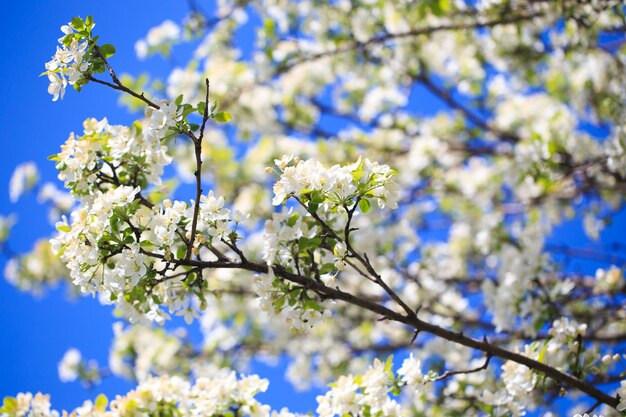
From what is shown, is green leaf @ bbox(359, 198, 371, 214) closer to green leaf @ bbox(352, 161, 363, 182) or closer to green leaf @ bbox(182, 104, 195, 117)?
green leaf @ bbox(352, 161, 363, 182)

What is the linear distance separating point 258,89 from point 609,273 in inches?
170

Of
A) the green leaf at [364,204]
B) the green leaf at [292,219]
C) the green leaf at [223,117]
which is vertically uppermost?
the green leaf at [223,117]

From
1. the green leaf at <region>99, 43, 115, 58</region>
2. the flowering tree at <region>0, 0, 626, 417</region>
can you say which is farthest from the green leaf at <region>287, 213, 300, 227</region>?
the green leaf at <region>99, 43, 115, 58</region>

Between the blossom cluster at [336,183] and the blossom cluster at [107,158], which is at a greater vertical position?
the blossom cluster at [107,158]

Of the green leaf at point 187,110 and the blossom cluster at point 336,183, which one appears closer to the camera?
the blossom cluster at point 336,183

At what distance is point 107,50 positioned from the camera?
2.12m

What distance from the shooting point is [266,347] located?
6938mm

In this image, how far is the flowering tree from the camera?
204cm

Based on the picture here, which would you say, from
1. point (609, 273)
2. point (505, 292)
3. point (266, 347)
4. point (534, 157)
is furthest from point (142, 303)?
point (266, 347)

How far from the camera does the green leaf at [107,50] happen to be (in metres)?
2.11

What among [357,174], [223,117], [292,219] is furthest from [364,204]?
[223,117]

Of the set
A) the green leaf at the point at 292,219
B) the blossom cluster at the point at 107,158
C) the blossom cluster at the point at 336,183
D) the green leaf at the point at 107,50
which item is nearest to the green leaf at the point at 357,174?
the blossom cluster at the point at 336,183

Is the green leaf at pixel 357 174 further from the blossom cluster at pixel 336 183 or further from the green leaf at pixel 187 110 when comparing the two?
the green leaf at pixel 187 110

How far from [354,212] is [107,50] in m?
1.05
